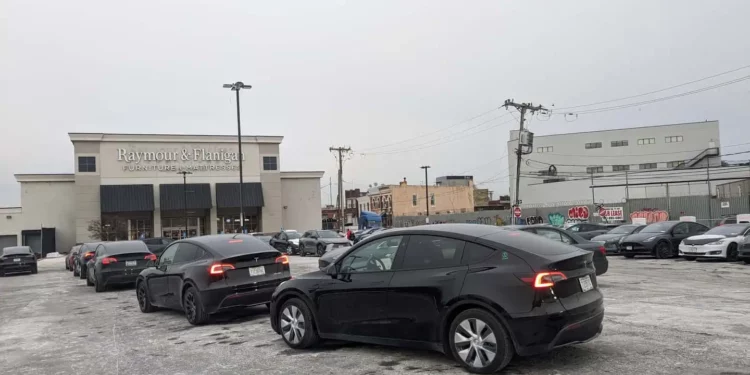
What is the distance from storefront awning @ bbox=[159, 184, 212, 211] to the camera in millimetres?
61094

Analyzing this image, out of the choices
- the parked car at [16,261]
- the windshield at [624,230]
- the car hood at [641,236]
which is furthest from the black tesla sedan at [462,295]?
the parked car at [16,261]

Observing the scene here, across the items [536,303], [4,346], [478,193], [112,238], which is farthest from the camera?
[478,193]

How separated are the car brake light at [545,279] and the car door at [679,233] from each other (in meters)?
17.8

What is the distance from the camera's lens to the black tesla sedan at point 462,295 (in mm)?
5461

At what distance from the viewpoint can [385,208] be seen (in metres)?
96.8

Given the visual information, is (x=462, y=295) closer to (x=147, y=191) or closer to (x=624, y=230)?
(x=624, y=230)

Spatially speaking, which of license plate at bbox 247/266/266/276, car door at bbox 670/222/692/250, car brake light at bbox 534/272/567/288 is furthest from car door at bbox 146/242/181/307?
car door at bbox 670/222/692/250

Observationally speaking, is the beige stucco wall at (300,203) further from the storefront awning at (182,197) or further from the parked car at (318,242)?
the parked car at (318,242)

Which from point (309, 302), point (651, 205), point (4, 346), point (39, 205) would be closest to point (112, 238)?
point (39, 205)

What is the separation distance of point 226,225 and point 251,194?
4844 millimetres

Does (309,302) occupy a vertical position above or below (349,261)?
below

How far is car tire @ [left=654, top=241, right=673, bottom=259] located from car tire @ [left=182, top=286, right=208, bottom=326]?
17107 mm

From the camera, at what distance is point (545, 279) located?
Answer: 5.48 metres

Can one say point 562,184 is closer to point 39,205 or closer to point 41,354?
point 39,205
